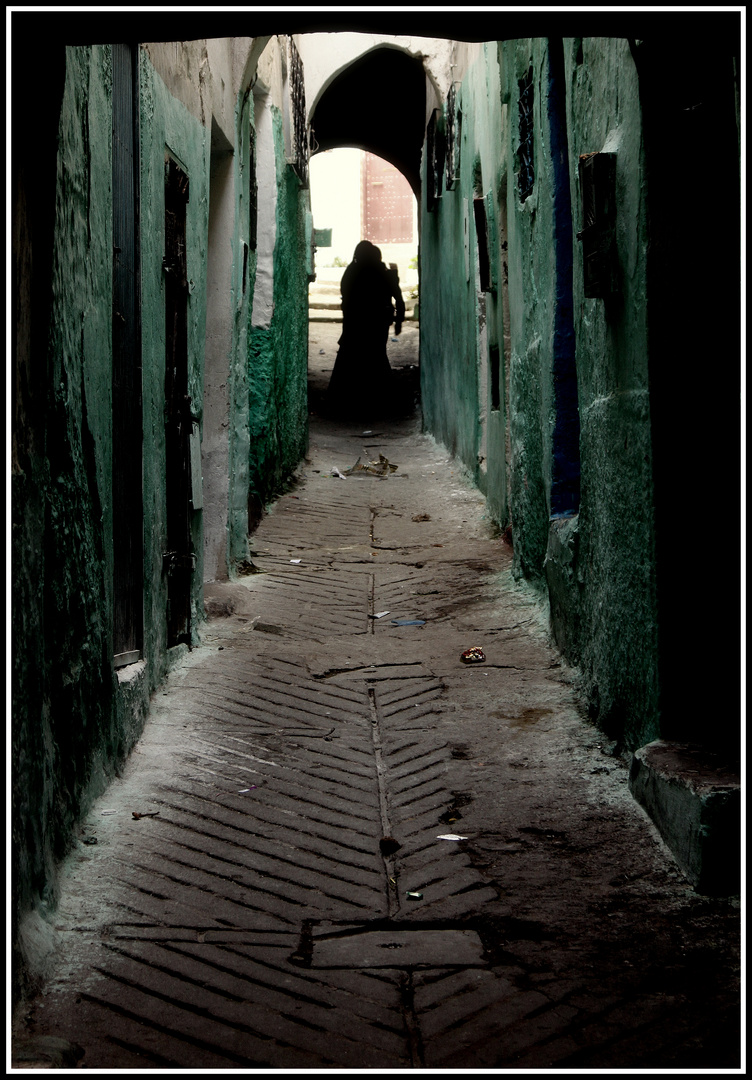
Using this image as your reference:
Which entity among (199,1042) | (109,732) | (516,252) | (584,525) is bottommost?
(199,1042)

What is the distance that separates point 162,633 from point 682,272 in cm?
279

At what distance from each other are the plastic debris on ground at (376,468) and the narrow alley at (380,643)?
4.09m

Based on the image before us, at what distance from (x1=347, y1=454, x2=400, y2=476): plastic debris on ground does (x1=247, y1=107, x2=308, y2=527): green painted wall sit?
0.58 meters

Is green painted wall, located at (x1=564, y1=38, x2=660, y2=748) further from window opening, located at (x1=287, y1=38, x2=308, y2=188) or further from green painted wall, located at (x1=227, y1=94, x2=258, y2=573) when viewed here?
window opening, located at (x1=287, y1=38, x2=308, y2=188)

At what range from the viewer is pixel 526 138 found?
20.7ft

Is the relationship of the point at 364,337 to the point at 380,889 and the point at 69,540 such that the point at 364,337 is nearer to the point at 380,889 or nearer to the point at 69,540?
the point at 69,540

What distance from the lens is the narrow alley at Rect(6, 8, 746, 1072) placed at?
249 cm

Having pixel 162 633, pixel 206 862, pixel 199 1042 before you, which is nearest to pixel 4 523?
pixel 199 1042

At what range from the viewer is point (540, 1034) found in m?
2.41

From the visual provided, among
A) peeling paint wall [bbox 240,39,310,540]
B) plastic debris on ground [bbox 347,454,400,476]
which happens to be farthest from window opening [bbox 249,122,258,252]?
plastic debris on ground [bbox 347,454,400,476]

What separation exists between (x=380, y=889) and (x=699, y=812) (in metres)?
0.90

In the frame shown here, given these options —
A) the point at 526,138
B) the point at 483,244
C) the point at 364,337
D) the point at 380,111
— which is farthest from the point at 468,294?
the point at 380,111

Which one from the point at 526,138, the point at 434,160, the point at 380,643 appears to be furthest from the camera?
the point at 434,160

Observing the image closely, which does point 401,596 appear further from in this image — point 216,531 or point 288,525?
point 288,525
